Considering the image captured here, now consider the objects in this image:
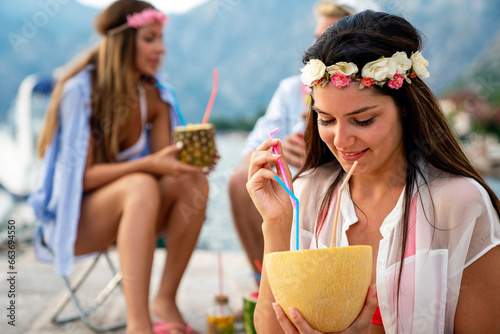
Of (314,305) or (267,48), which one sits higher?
(267,48)

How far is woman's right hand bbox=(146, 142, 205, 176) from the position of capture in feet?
7.98

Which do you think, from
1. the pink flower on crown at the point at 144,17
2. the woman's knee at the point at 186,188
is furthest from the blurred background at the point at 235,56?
the woman's knee at the point at 186,188

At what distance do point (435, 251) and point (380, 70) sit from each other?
0.48 meters

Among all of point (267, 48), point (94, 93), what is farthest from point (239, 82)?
point (94, 93)

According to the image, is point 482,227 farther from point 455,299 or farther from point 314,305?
point 314,305

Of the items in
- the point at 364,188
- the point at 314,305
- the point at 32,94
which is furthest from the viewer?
the point at 32,94

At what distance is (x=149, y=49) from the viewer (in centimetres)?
279

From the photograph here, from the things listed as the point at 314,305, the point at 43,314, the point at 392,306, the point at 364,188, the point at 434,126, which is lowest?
the point at 43,314

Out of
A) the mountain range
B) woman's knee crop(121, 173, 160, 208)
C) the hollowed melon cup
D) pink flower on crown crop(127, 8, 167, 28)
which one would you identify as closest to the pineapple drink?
woman's knee crop(121, 173, 160, 208)

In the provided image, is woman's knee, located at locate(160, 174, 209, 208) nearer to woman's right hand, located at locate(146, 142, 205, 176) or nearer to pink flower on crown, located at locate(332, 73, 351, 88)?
woman's right hand, located at locate(146, 142, 205, 176)

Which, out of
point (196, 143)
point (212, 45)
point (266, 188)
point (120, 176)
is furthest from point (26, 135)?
point (212, 45)

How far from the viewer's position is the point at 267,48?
248 inches

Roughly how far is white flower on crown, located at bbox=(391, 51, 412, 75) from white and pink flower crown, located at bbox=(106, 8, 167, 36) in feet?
5.73

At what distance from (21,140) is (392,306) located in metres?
3.02
